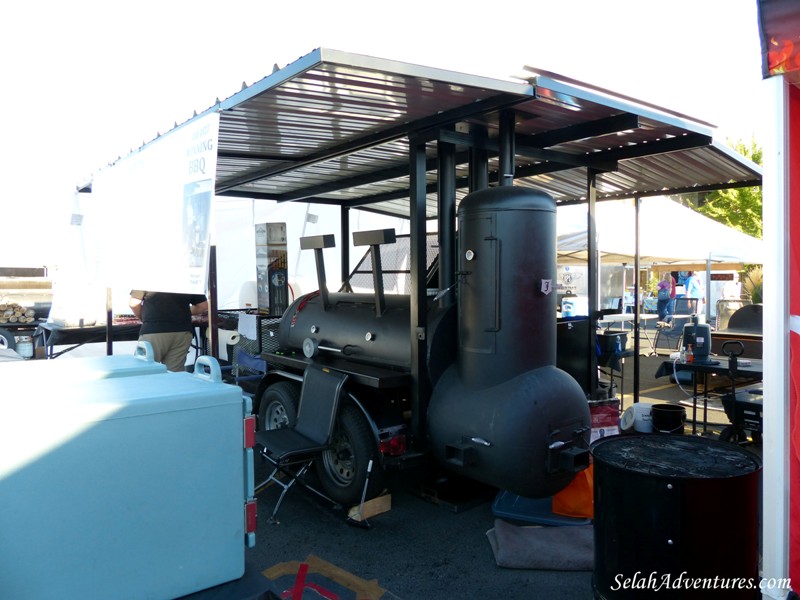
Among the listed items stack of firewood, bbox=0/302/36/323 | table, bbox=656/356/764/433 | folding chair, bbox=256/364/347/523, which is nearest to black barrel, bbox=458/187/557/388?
folding chair, bbox=256/364/347/523

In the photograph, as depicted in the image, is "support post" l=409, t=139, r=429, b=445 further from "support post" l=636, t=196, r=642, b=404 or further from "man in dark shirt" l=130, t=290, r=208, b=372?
"support post" l=636, t=196, r=642, b=404

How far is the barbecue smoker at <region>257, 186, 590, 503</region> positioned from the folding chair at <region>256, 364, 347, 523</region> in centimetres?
13

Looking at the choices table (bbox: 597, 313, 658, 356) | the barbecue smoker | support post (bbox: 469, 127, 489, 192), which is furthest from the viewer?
table (bbox: 597, 313, 658, 356)

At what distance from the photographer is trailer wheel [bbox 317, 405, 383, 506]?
4465mm

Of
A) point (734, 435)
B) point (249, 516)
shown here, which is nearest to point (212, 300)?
point (249, 516)

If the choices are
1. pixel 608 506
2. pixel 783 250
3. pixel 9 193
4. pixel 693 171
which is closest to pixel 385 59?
pixel 783 250

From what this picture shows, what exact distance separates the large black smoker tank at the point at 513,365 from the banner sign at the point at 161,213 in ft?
5.69

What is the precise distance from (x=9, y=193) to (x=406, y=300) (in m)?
8.82

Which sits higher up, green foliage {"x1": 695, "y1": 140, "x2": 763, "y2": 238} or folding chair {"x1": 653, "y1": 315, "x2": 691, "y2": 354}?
green foliage {"x1": 695, "y1": 140, "x2": 763, "y2": 238}

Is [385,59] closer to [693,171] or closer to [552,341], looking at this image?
[552,341]

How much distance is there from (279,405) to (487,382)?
2.58 meters

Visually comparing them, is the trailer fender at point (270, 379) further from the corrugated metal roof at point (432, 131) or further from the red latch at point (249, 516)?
the red latch at point (249, 516)

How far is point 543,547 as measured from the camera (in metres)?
3.89

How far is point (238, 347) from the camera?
858 cm
